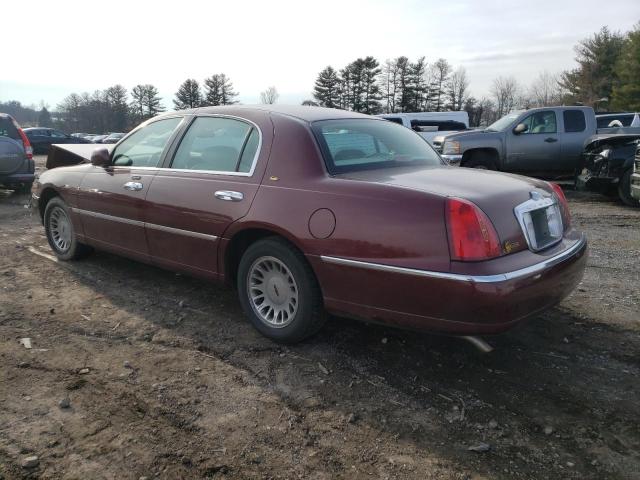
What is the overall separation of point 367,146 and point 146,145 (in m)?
2.05

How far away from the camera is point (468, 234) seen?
2713 millimetres

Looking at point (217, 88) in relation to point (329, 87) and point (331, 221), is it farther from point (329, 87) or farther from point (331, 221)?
point (331, 221)

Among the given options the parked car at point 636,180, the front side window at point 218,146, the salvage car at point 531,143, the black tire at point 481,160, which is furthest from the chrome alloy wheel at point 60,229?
the black tire at point 481,160

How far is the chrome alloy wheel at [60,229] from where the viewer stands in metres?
5.45

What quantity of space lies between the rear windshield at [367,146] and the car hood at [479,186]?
0.46ft

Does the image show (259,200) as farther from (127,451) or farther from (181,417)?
(127,451)

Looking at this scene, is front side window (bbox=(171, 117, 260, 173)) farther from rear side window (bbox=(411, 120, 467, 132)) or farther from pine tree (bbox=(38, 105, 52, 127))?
pine tree (bbox=(38, 105, 52, 127))

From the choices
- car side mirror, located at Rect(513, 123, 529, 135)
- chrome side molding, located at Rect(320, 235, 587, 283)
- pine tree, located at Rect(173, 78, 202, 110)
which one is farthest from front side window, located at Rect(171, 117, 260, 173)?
pine tree, located at Rect(173, 78, 202, 110)

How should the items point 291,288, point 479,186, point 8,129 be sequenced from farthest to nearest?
point 8,129
point 291,288
point 479,186

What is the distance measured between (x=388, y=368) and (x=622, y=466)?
132cm

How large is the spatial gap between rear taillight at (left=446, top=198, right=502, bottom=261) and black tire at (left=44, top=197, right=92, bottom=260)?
4.03m

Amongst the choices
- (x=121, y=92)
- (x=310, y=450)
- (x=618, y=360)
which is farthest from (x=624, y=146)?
(x=121, y=92)

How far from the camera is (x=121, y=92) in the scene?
85.5 metres

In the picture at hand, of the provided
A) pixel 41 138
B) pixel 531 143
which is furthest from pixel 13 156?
pixel 41 138
